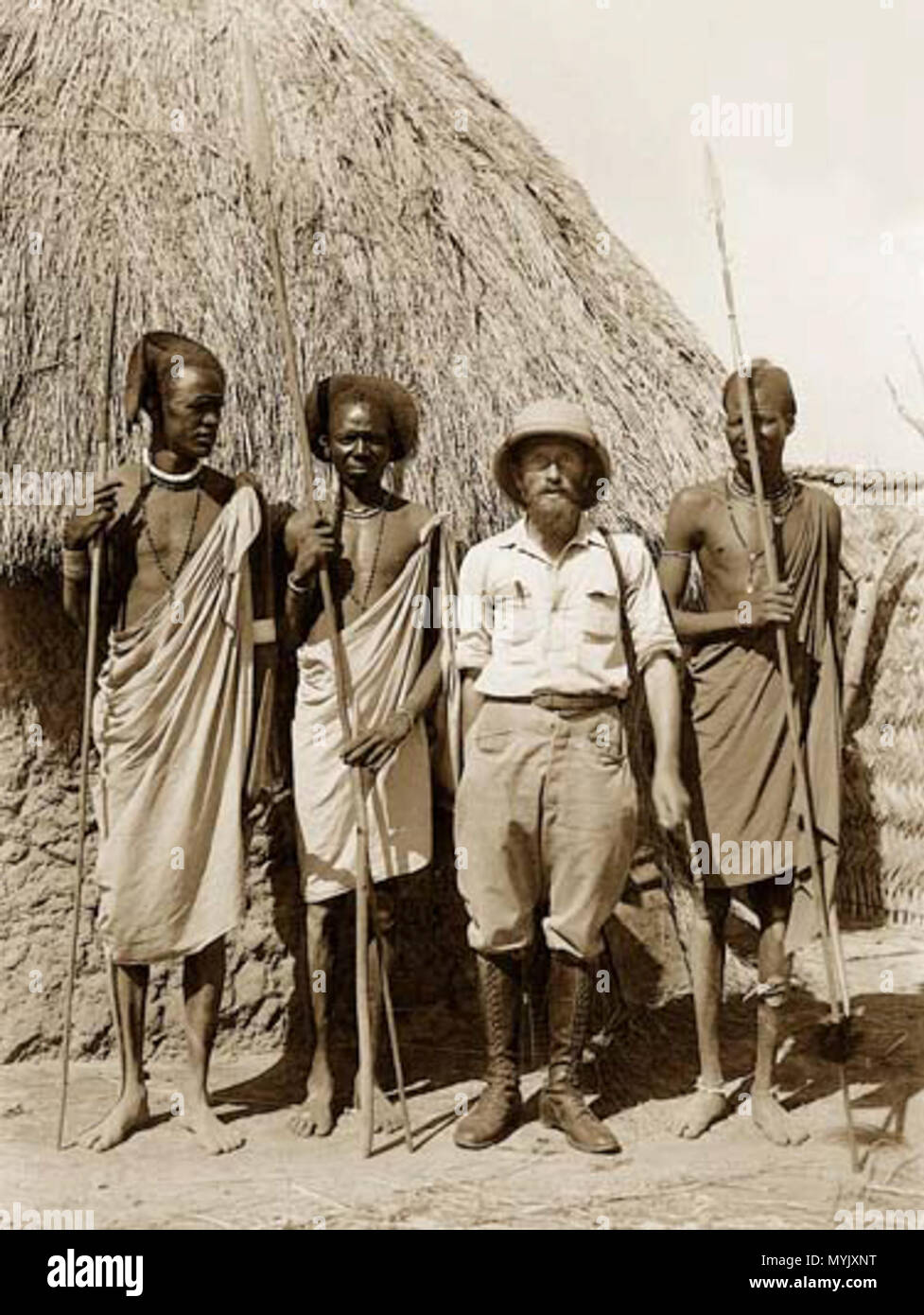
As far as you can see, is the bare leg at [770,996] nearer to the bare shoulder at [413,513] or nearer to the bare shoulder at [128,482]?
the bare shoulder at [413,513]

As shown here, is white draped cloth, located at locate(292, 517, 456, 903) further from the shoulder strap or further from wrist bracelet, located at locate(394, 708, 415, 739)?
the shoulder strap

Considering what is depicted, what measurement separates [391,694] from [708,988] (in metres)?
1.23

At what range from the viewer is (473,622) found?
15.4 feet

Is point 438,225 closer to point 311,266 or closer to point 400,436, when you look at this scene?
point 311,266

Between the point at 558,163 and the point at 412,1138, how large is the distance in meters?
3.93

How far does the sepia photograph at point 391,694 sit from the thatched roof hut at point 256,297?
0.05 feet

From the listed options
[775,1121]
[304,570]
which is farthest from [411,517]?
[775,1121]

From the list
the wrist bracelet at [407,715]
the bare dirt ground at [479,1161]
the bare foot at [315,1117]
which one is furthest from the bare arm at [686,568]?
the bare foot at [315,1117]

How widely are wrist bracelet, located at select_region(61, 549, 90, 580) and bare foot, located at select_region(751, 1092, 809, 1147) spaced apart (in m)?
2.38

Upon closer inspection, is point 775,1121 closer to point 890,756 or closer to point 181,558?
point 181,558

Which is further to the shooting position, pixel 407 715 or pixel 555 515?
pixel 407 715

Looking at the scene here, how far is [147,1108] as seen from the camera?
4.88 meters

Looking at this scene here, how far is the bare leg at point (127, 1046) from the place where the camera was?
471cm

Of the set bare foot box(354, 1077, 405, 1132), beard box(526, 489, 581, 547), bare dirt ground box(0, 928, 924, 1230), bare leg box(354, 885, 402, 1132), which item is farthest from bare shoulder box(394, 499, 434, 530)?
bare dirt ground box(0, 928, 924, 1230)
